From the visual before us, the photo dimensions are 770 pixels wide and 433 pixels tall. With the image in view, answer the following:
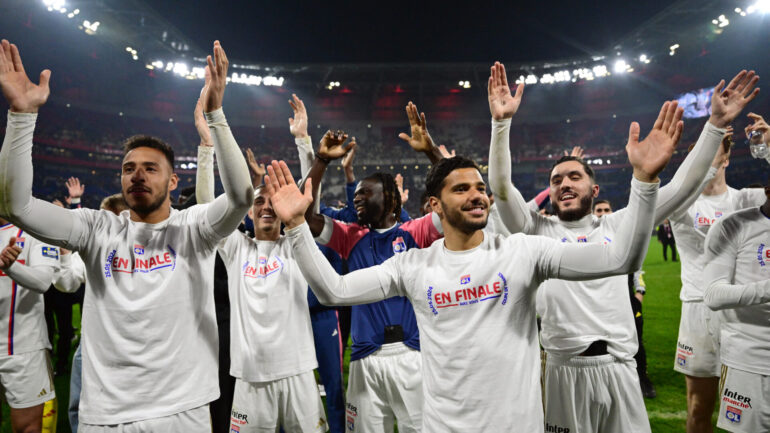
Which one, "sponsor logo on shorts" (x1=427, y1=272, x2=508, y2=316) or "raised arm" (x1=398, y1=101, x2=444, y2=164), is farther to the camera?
"raised arm" (x1=398, y1=101, x2=444, y2=164)

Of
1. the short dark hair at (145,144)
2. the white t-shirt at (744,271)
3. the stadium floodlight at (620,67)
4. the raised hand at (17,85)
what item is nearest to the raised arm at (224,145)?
the short dark hair at (145,144)

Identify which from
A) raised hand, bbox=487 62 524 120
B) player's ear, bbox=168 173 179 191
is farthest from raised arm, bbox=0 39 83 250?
raised hand, bbox=487 62 524 120

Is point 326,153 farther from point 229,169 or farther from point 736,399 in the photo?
point 736,399

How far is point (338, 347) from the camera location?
4113 mm

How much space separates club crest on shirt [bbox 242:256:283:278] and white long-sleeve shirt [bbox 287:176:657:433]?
1.25 meters

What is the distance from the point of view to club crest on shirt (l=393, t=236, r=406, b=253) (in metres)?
3.70

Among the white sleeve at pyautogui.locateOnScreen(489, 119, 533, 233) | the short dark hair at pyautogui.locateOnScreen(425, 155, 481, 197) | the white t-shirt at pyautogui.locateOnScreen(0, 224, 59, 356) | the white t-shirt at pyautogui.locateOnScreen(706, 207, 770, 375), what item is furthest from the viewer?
the white t-shirt at pyautogui.locateOnScreen(0, 224, 59, 356)

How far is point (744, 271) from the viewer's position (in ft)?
10.9

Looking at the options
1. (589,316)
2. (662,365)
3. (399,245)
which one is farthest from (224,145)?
(662,365)

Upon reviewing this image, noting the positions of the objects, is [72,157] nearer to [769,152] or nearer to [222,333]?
[222,333]

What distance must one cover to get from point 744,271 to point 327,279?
317 centimetres

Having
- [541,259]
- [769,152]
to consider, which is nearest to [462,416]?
[541,259]

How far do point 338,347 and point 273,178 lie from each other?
210cm

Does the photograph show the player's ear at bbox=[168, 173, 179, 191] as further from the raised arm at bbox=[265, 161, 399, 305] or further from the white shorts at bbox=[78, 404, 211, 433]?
the white shorts at bbox=[78, 404, 211, 433]
